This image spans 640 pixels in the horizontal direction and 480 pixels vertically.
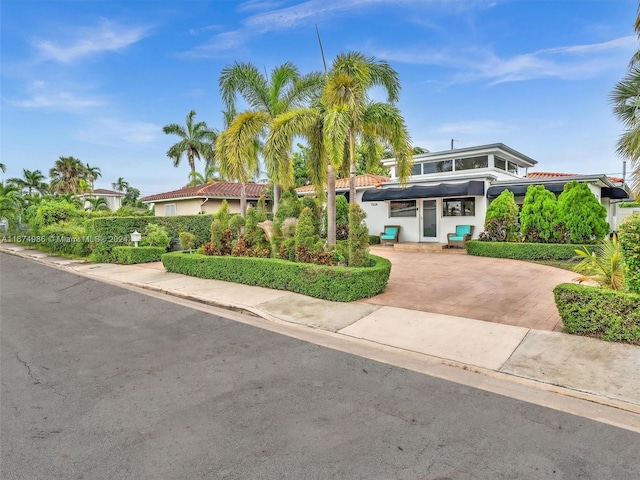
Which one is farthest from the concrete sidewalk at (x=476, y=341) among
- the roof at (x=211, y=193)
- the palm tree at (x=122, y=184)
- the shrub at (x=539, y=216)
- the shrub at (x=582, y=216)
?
the palm tree at (x=122, y=184)

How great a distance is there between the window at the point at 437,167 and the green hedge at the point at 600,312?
1378 centimetres

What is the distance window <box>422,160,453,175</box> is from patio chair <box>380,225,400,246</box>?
3528 millimetres

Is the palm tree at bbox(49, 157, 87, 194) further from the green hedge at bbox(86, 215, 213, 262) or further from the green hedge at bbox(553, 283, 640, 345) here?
the green hedge at bbox(553, 283, 640, 345)

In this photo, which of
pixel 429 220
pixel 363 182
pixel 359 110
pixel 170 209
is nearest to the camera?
pixel 359 110

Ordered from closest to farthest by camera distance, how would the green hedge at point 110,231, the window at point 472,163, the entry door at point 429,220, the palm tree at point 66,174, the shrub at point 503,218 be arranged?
1. the shrub at point 503,218
2. the green hedge at point 110,231
3. the window at point 472,163
4. the entry door at point 429,220
5. the palm tree at point 66,174

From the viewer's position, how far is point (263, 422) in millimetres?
3369

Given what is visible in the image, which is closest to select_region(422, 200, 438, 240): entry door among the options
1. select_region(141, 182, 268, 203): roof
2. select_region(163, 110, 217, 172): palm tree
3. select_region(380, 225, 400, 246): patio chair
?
select_region(380, 225, 400, 246): patio chair

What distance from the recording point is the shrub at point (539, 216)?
13285 mm

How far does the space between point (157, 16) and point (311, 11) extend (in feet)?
15.6

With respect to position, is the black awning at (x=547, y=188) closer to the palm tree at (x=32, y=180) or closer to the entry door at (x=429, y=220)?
the entry door at (x=429, y=220)

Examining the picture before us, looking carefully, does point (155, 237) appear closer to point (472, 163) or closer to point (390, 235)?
point (390, 235)

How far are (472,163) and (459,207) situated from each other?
2.53 m

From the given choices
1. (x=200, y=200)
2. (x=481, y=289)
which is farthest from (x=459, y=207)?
(x=200, y=200)

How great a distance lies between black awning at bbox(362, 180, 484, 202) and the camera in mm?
15633
